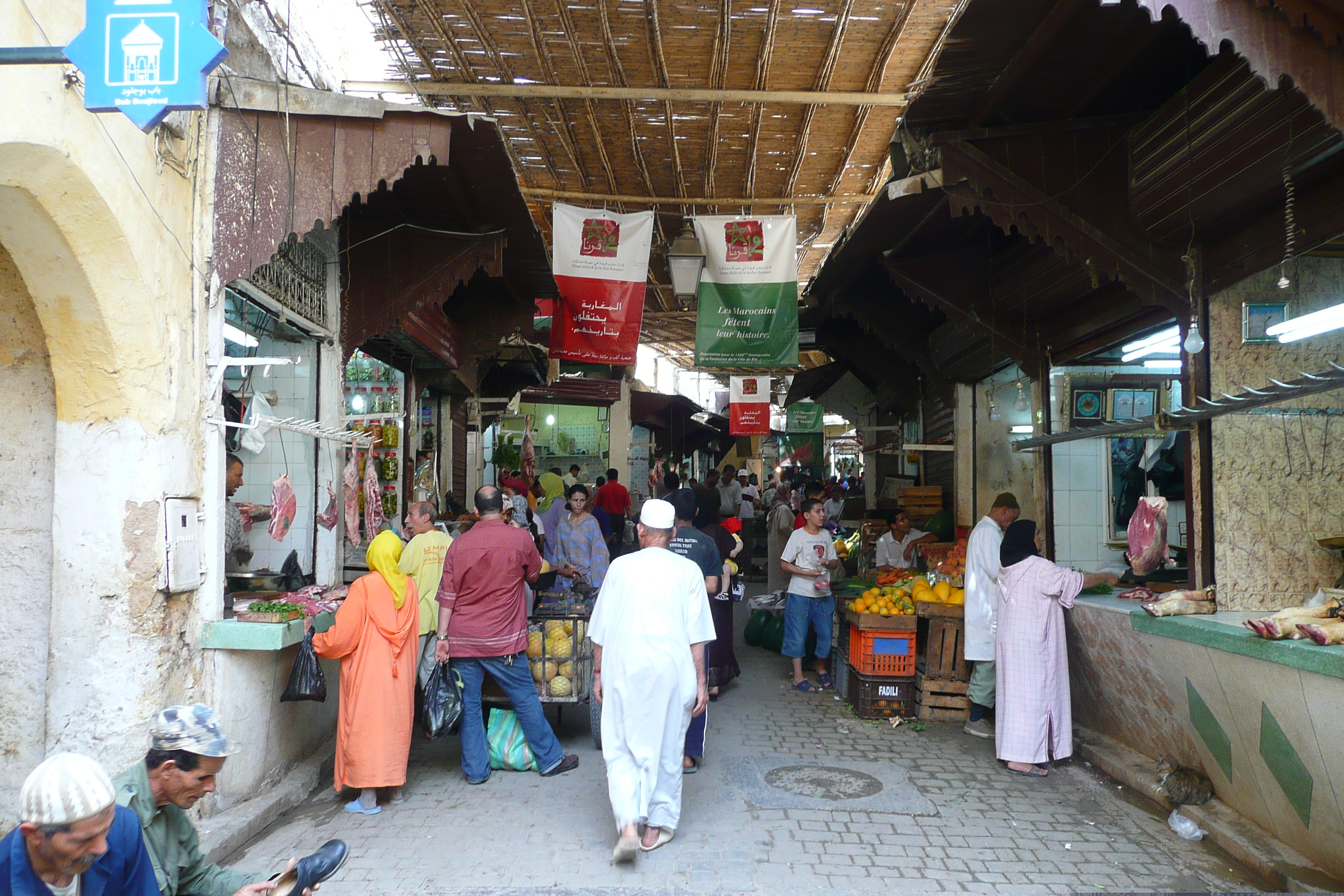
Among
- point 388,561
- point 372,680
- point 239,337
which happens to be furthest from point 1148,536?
point 239,337

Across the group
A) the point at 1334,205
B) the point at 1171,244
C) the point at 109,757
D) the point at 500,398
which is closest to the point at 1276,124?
the point at 1334,205

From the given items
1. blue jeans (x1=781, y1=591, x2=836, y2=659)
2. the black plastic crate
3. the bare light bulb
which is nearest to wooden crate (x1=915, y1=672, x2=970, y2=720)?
the black plastic crate

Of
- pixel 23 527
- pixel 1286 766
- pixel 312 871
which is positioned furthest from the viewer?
pixel 23 527

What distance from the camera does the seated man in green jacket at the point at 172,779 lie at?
2.44 m

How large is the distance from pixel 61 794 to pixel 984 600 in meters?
6.42

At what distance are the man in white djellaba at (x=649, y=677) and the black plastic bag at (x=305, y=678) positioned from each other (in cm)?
172

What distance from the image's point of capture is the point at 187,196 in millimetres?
4809

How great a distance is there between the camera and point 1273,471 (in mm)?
5355

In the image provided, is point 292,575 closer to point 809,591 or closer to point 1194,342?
point 809,591

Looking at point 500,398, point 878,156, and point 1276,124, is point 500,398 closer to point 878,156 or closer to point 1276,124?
point 878,156

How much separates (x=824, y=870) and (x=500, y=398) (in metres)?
11.4

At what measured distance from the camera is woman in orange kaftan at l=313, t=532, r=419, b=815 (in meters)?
5.29

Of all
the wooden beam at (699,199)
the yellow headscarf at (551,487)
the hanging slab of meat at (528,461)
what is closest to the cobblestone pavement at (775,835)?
the wooden beam at (699,199)

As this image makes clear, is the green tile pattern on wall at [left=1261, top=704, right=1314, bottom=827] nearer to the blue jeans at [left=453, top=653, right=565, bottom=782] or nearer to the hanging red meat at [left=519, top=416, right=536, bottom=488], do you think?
the blue jeans at [left=453, top=653, right=565, bottom=782]
